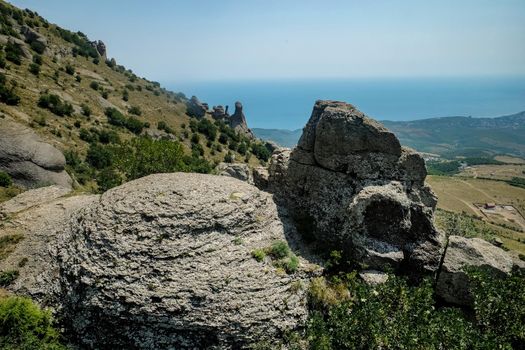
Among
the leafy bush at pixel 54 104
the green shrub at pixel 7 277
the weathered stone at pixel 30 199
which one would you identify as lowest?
the green shrub at pixel 7 277

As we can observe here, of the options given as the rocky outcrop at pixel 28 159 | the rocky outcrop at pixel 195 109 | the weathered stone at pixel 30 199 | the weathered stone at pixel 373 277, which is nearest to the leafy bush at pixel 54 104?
the rocky outcrop at pixel 28 159

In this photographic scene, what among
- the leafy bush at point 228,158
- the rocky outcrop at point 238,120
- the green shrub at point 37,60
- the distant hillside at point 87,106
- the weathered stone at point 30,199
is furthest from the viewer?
the rocky outcrop at point 238,120

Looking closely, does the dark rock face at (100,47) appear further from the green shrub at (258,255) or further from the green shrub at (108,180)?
the green shrub at (258,255)

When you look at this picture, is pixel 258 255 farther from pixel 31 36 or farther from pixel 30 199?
pixel 31 36

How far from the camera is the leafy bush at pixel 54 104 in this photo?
187 feet

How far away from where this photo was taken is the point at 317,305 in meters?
15.8

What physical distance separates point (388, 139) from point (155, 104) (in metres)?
88.0

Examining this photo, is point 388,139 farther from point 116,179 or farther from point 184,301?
point 116,179

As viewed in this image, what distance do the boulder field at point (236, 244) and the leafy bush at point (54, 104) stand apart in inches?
1676

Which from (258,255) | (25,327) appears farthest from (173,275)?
(25,327)

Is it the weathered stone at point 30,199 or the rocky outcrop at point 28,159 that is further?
the rocky outcrop at point 28,159

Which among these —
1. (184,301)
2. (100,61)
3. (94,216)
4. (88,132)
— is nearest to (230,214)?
(184,301)

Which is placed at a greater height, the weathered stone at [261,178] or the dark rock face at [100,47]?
the dark rock face at [100,47]

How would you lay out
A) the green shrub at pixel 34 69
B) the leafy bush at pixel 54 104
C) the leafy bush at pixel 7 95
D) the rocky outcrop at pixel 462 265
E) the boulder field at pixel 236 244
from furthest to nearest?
the green shrub at pixel 34 69 → the leafy bush at pixel 54 104 → the leafy bush at pixel 7 95 → the rocky outcrop at pixel 462 265 → the boulder field at pixel 236 244
